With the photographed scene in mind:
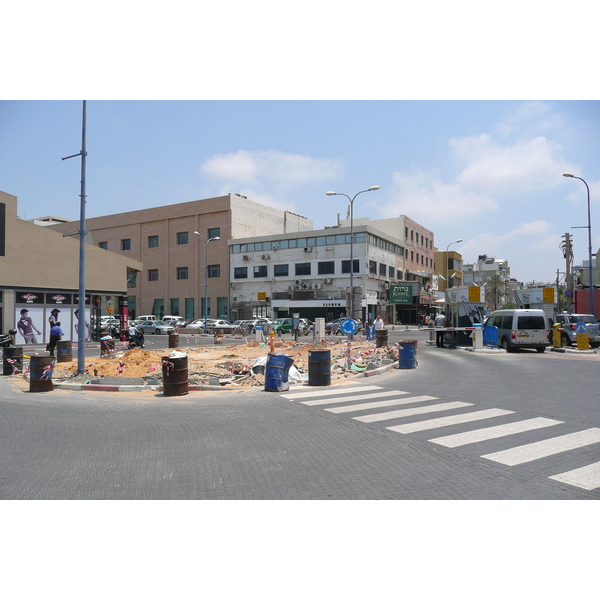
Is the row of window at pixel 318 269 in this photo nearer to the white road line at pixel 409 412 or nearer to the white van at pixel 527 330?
the white van at pixel 527 330

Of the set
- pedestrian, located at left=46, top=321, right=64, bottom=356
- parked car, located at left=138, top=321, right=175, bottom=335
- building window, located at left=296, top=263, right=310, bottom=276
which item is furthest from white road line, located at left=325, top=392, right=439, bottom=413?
building window, located at left=296, top=263, right=310, bottom=276

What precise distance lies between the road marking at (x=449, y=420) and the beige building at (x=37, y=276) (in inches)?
1048

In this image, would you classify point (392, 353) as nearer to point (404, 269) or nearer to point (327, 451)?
point (327, 451)

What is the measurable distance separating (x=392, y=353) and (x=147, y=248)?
5629 cm

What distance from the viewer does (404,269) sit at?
67.0 metres

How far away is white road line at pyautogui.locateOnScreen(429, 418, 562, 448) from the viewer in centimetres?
714

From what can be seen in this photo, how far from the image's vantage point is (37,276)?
2877 cm

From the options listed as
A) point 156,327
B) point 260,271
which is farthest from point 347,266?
point 156,327

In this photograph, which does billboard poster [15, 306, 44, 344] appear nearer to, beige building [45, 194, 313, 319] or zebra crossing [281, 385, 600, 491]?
zebra crossing [281, 385, 600, 491]

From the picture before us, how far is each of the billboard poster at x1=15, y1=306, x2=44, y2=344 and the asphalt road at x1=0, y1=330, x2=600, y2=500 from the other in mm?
18100

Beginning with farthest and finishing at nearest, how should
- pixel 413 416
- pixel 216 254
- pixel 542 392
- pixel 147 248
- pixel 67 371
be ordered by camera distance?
pixel 147 248 → pixel 216 254 → pixel 67 371 → pixel 542 392 → pixel 413 416

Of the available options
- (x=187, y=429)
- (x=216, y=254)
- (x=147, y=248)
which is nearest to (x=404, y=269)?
(x=216, y=254)

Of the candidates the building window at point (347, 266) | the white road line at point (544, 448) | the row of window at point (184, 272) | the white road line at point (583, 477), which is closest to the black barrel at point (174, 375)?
the white road line at point (544, 448)

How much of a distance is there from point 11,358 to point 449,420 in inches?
603
